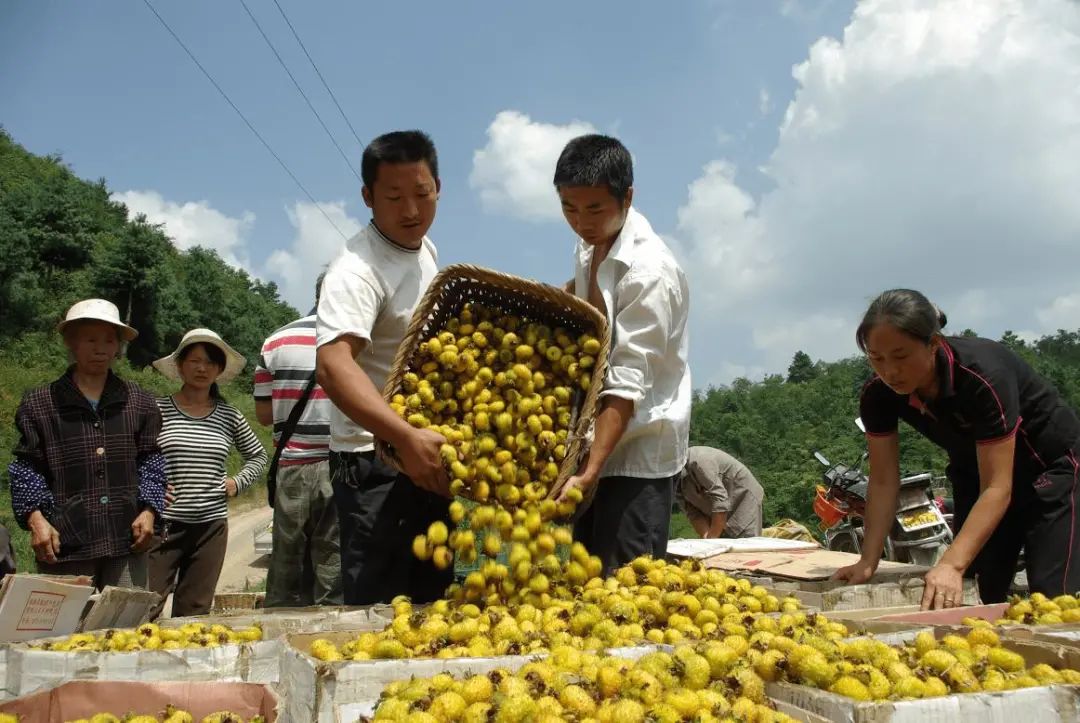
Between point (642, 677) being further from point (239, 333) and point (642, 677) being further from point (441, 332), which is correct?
point (239, 333)

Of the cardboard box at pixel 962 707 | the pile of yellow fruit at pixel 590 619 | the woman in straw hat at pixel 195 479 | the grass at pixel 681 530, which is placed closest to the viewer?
the cardboard box at pixel 962 707

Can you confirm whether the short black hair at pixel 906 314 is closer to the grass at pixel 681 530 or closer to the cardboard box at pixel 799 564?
the cardboard box at pixel 799 564

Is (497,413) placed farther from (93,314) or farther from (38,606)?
(93,314)

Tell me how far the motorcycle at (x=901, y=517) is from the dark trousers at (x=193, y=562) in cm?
522

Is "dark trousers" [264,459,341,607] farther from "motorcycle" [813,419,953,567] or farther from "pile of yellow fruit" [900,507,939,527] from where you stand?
"pile of yellow fruit" [900,507,939,527]

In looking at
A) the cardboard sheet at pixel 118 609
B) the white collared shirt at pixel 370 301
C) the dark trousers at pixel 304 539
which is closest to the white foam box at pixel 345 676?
the white collared shirt at pixel 370 301

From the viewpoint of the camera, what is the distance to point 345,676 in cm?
183

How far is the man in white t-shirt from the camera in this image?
288 centimetres

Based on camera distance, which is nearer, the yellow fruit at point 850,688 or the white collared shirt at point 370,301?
the yellow fruit at point 850,688

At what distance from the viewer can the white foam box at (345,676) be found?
180 centimetres

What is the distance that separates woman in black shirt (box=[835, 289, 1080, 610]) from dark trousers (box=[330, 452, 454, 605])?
1.84 metres

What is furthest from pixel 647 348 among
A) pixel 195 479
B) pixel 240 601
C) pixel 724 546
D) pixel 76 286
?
pixel 76 286

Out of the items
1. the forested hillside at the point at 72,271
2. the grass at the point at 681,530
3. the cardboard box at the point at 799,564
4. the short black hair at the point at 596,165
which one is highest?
the forested hillside at the point at 72,271

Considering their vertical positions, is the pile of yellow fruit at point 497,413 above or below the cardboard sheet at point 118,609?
above
